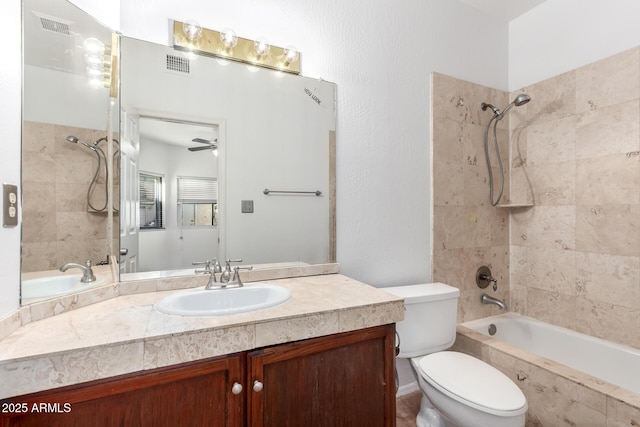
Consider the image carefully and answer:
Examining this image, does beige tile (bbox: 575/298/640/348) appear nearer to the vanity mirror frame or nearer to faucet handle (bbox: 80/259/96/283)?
the vanity mirror frame

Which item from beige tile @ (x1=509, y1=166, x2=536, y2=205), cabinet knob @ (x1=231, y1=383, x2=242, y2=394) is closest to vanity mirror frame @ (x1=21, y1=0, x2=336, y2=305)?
cabinet knob @ (x1=231, y1=383, x2=242, y2=394)

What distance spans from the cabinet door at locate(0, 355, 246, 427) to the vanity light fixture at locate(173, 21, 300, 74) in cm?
138

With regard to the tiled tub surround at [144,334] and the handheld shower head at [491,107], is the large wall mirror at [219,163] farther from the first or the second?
the handheld shower head at [491,107]

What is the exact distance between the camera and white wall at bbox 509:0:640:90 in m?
1.82

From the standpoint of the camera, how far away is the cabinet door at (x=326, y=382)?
981 millimetres

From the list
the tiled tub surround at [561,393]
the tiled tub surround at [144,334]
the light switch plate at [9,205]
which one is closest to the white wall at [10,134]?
the light switch plate at [9,205]

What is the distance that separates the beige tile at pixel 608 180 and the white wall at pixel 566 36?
26.2 inches

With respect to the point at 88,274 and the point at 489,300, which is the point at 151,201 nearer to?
the point at 88,274

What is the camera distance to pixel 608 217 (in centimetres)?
186

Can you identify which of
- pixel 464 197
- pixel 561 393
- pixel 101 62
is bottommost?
pixel 561 393

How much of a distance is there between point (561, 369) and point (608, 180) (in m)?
1.20

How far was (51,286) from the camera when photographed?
1.07 meters

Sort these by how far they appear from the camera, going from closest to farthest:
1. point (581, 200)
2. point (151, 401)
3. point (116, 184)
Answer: point (151, 401) → point (116, 184) → point (581, 200)

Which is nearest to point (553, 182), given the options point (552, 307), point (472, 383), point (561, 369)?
point (552, 307)
